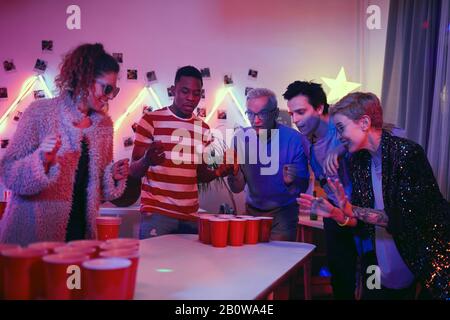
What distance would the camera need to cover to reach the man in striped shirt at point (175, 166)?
2.20m

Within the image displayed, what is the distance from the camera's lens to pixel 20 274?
33.9 inches

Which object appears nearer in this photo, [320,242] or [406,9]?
[406,9]

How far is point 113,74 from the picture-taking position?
1.64 meters

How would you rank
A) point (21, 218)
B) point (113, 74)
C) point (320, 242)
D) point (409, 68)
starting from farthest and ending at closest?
point (320, 242) < point (409, 68) < point (113, 74) < point (21, 218)

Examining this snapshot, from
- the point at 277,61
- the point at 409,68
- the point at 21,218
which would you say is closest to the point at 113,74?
the point at 21,218

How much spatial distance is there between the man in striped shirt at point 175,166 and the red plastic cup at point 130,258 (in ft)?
3.77

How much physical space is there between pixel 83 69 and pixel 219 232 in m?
0.80

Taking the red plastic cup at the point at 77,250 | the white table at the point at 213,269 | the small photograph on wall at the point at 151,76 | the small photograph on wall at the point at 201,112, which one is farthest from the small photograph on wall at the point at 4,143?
the red plastic cup at the point at 77,250

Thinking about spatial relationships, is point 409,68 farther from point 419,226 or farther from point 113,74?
point 113,74

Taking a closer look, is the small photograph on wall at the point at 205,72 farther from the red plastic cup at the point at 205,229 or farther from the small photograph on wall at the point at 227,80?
the red plastic cup at the point at 205,229

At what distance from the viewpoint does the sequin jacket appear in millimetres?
1538

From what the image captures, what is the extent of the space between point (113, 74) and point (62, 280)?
0.98 meters

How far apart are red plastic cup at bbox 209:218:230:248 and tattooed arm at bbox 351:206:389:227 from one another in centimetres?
51

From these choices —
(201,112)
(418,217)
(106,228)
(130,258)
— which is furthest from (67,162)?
(201,112)
